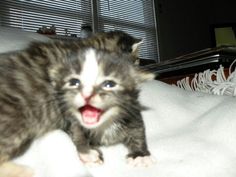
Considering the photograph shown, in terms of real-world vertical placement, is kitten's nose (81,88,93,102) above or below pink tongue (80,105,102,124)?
above

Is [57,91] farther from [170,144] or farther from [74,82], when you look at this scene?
[170,144]

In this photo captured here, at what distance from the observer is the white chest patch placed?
833 millimetres

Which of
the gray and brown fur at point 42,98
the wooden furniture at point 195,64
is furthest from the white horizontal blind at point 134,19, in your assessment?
the gray and brown fur at point 42,98

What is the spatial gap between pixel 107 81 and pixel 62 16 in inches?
107

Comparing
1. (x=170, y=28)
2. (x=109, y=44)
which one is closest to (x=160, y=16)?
(x=170, y=28)

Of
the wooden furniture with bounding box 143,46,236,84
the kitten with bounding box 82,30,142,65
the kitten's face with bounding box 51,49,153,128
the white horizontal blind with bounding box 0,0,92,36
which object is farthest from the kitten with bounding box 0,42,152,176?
the white horizontal blind with bounding box 0,0,92,36

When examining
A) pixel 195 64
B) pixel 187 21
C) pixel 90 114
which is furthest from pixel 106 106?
pixel 187 21

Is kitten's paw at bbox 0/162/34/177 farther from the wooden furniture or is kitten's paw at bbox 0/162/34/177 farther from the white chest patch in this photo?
the wooden furniture

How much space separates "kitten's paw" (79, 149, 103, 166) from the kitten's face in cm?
8

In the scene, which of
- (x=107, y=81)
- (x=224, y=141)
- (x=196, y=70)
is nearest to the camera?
(x=107, y=81)

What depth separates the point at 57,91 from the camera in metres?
0.94

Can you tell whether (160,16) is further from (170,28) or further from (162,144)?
(162,144)

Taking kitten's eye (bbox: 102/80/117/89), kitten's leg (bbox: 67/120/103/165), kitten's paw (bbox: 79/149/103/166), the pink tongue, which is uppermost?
kitten's eye (bbox: 102/80/117/89)

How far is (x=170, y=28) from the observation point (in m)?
4.38
